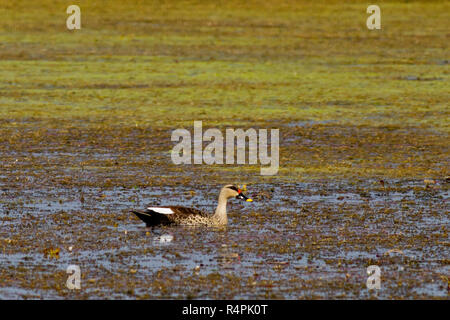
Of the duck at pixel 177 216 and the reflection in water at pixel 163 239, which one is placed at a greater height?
the duck at pixel 177 216

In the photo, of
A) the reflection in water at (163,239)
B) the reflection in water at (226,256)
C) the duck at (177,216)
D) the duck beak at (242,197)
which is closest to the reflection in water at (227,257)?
the reflection in water at (226,256)

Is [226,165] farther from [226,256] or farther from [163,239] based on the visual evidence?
[226,256]

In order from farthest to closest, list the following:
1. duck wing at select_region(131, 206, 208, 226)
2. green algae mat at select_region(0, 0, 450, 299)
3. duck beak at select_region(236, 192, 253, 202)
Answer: duck beak at select_region(236, 192, 253, 202), duck wing at select_region(131, 206, 208, 226), green algae mat at select_region(0, 0, 450, 299)

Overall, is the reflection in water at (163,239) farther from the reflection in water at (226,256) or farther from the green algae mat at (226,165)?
the reflection in water at (226,256)

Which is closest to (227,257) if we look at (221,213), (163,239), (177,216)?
(163,239)

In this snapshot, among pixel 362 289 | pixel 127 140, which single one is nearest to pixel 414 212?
pixel 362 289

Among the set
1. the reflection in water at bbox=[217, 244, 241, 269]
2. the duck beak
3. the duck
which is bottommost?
the reflection in water at bbox=[217, 244, 241, 269]

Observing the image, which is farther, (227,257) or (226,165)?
(226,165)

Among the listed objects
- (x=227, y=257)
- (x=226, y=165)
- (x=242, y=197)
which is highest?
(x=226, y=165)

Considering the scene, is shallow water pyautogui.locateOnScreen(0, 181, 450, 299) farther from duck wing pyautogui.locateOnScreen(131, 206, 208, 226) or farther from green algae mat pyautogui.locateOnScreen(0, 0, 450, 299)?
duck wing pyautogui.locateOnScreen(131, 206, 208, 226)

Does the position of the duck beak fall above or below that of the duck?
above

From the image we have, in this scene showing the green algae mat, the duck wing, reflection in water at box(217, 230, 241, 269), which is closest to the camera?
the green algae mat

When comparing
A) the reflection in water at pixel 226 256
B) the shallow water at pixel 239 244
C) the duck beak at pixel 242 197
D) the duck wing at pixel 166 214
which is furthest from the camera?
the duck beak at pixel 242 197

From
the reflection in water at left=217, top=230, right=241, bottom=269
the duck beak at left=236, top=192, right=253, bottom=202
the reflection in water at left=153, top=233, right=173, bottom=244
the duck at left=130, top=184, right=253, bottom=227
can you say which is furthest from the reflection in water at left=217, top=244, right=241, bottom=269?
the duck beak at left=236, top=192, right=253, bottom=202
